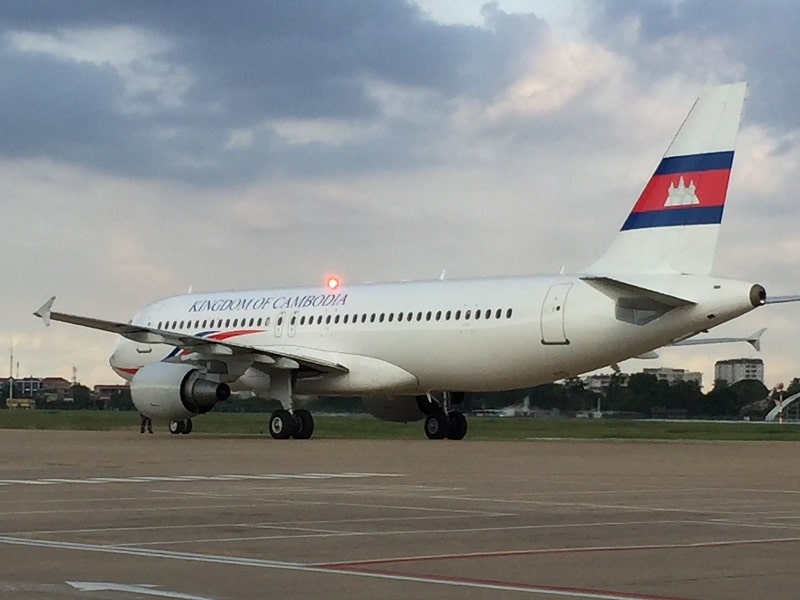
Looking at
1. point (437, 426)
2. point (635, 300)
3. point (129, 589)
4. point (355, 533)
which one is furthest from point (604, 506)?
point (437, 426)

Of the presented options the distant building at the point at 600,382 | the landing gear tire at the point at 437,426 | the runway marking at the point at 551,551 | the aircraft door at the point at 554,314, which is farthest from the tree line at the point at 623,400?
the runway marking at the point at 551,551

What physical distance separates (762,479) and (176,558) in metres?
13.4

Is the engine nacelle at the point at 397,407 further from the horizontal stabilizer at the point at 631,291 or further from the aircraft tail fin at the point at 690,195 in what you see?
the horizontal stabilizer at the point at 631,291

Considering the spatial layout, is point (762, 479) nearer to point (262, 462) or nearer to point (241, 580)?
point (262, 462)

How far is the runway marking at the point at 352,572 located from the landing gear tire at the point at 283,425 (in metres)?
27.0

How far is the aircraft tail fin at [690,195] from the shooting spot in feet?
117

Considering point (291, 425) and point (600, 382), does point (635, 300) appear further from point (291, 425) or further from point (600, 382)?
point (600, 382)

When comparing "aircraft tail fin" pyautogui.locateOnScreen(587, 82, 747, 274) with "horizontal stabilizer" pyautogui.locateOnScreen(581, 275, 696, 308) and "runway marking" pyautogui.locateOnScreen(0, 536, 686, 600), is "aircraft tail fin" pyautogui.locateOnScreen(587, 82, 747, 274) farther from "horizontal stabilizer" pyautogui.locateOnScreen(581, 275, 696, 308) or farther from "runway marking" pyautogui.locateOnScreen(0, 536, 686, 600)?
"runway marking" pyautogui.locateOnScreen(0, 536, 686, 600)

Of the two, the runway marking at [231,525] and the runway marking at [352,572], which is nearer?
the runway marking at [352,572]

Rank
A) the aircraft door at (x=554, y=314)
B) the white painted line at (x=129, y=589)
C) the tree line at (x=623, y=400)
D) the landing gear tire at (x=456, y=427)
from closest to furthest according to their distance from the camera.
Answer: the white painted line at (x=129, y=589) → the aircraft door at (x=554, y=314) → the landing gear tire at (x=456, y=427) → the tree line at (x=623, y=400)

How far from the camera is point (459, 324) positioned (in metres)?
39.2

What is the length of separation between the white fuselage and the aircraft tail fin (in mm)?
709

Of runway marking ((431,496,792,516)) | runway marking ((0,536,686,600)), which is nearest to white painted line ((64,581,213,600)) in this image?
runway marking ((0,536,686,600))

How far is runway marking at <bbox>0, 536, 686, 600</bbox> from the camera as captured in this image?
33.2ft
